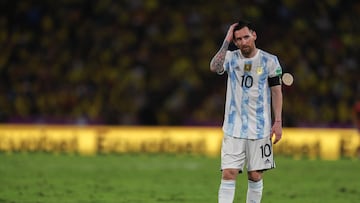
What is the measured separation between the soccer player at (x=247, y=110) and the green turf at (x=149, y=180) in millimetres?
2998

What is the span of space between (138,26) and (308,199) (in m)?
15.6

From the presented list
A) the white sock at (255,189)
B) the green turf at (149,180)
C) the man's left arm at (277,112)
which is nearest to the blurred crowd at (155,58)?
the green turf at (149,180)

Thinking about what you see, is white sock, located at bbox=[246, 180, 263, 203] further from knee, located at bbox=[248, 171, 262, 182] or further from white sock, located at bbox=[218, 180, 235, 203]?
white sock, located at bbox=[218, 180, 235, 203]

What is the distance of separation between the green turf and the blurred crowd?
114 inches

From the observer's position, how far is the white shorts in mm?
9250

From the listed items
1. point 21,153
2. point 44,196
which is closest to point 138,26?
point 21,153

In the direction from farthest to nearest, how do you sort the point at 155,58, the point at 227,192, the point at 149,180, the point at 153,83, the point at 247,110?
the point at 155,58 < the point at 153,83 < the point at 149,180 < the point at 247,110 < the point at 227,192

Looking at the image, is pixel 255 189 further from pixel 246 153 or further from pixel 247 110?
pixel 247 110

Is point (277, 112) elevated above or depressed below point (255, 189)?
above

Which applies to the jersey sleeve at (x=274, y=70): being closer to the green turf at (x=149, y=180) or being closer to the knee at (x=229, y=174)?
the knee at (x=229, y=174)

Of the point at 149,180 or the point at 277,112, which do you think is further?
the point at 149,180

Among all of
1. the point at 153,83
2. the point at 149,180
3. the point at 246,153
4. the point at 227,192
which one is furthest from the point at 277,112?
the point at 153,83

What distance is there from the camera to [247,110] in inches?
365

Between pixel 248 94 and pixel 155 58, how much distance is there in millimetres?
17684
